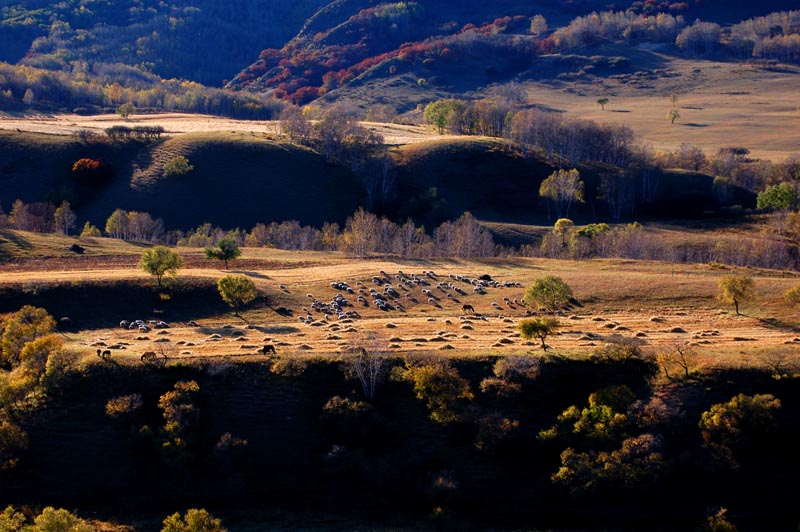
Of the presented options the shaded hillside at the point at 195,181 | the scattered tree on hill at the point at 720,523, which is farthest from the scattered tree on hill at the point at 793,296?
the shaded hillside at the point at 195,181

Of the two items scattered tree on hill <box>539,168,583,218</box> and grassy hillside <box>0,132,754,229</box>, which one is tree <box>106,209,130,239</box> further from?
scattered tree on hill <box>539,168,583,218</box>

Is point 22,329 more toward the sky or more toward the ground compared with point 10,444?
more toward the sky

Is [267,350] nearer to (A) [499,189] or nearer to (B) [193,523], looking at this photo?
(B) [193,523]

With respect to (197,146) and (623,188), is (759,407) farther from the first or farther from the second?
(197,146)

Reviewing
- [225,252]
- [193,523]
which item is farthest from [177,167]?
[193,523]

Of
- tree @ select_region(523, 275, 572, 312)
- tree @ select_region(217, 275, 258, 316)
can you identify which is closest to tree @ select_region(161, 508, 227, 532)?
tree @ select_region(217, 275, 258, 316)
